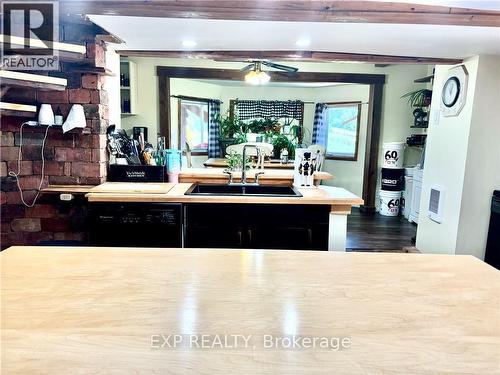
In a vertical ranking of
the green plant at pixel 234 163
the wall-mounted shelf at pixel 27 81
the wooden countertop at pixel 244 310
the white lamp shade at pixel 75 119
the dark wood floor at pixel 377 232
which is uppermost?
the wall-mounted shelf at pixel 27 81

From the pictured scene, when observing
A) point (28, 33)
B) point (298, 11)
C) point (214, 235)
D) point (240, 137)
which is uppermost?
point (298, 11)

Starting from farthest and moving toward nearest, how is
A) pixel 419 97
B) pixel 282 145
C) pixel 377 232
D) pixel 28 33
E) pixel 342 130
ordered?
1. pixel 342 130
2. pixel 282 145
3. pixel 419 97
4. pixel 377 232
5. pixel 28 33

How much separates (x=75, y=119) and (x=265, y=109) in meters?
5.60

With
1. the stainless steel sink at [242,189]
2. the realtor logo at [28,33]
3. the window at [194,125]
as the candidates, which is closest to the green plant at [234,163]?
the stainless steel sink at [242,189]

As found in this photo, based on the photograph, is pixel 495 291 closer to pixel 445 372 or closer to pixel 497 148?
pixel 445 372

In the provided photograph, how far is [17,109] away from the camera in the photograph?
7.61 ft

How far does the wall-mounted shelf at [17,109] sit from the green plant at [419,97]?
15.6 feet

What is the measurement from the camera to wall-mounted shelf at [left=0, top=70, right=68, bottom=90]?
2.05 meters

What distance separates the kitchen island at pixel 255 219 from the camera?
99.2 inches

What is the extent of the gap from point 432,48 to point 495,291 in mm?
2379

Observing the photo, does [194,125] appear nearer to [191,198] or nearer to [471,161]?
[191,198]

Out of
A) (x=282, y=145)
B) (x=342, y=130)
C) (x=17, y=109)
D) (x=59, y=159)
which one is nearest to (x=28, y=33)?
(x=17, y=109)

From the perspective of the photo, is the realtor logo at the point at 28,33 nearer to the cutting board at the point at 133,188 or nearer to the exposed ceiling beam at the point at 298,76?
the cutting board at the point at 133,188

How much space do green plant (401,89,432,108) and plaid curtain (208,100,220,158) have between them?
3.65m
